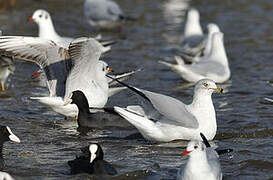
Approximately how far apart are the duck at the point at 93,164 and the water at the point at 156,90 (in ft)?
0.28

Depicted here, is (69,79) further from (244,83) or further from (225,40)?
(225,40)

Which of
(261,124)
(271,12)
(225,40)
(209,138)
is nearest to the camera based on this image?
(209,138)

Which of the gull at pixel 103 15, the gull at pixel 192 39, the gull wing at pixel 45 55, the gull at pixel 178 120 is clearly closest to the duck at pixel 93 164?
the gull at pixel 178 120

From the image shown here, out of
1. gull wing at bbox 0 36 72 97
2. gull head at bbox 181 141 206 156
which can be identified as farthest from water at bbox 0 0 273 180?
gull head at bbox 181 141 206 156

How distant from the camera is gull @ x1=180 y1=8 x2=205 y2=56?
47.5ft

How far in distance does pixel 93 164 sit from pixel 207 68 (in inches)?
223

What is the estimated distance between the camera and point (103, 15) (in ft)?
61.1

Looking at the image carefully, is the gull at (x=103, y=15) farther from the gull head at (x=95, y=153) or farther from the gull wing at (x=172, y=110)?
the gull head at (x=95, y=153)

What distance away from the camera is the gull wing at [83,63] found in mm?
9320

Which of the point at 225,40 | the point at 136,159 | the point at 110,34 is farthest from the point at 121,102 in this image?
the point at 110,34

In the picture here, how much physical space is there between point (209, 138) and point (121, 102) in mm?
2763

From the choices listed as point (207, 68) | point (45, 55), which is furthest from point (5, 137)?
point (207, 68)

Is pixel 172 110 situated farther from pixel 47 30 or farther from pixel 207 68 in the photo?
pixel 47 30

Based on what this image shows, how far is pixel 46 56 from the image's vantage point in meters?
9.80
